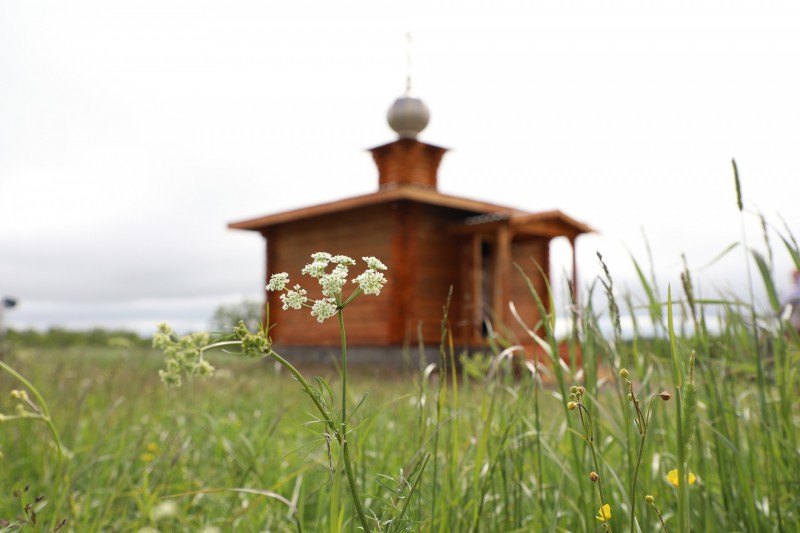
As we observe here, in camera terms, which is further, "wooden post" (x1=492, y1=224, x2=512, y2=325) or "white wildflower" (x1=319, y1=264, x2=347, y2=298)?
"wooden post" (x1=492, y1=224, x2=512, y2=325)

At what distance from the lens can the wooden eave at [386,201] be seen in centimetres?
1235

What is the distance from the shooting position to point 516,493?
1.89 metres

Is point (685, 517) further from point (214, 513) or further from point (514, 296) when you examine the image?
point (514, 296)

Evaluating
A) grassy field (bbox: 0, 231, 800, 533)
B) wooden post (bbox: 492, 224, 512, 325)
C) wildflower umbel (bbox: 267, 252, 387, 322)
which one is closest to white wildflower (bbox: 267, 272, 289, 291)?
wildflower umbel (bbox: 267, 252, 387, 322)

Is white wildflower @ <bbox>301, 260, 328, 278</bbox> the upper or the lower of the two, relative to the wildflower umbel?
upper

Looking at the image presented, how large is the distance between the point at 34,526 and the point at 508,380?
4.37 feet

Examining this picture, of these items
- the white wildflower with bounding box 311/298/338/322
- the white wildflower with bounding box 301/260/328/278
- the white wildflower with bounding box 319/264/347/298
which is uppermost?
the white wildflower with bounding box 301/260/328/278

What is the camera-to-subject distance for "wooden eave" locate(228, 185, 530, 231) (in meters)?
12.4

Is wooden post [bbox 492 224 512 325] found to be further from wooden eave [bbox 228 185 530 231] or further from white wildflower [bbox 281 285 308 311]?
white wildflower [bbox 281 285 308 311]

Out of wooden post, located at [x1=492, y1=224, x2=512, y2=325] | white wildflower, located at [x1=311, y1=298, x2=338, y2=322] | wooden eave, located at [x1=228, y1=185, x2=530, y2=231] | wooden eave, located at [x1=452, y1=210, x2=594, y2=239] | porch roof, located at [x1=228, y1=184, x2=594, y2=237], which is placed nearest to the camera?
white wildflower, located at [x1=311, y1=298, x2=338, y2=322]

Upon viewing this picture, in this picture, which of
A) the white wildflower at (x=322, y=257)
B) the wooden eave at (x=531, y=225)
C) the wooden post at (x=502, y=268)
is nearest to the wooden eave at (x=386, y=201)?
the wooden eave at (x=531, y=225)

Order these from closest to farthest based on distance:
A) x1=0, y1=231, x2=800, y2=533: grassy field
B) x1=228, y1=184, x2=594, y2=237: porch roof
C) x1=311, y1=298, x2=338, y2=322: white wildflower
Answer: x1=311, y1=298, x2=338, y2=322: white wildflower → x1=0, y1=231, x2=800, y2=533: grassy field → x1=228, y1=184, x2=594, y2=237: porch roof

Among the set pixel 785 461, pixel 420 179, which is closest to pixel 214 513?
pixel 785 461

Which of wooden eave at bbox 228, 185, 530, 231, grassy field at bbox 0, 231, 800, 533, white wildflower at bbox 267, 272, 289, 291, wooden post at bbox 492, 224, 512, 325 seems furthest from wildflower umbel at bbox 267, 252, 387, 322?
wooden post at bbox 492, 224, 512, 325
